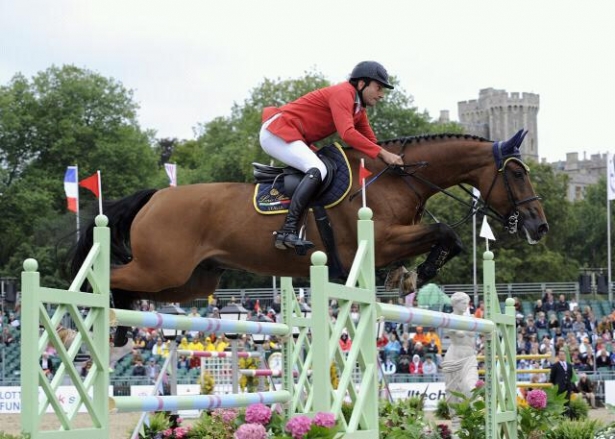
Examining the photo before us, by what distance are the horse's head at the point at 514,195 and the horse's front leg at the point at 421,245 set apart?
0.61m

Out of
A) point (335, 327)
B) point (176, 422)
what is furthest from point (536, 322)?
point (335, 327)

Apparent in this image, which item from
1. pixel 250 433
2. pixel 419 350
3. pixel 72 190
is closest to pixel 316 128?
pixel 250 433

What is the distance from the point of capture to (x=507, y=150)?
775cm

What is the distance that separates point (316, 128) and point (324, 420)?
11.6 feet

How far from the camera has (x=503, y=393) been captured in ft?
24.1

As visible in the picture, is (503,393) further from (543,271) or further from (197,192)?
(543,271)

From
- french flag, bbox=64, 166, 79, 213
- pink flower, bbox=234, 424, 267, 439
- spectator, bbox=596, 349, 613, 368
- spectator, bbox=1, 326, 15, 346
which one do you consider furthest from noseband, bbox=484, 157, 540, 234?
french flag, bbox=64, 166, 79, 213

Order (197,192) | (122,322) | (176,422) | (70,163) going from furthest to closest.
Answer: (70,163) → (176,422) → (197,192) → (122,322)

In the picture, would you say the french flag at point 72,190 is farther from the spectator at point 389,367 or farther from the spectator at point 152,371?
the spectator at point 389,367

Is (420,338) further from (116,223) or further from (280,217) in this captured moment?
(280,217)

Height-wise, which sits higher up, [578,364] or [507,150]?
[507,150]

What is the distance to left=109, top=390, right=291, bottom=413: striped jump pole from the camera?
4.86 meters

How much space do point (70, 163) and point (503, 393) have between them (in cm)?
4441

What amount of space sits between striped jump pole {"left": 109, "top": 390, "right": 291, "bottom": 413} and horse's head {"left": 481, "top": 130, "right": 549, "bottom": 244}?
2044mm
